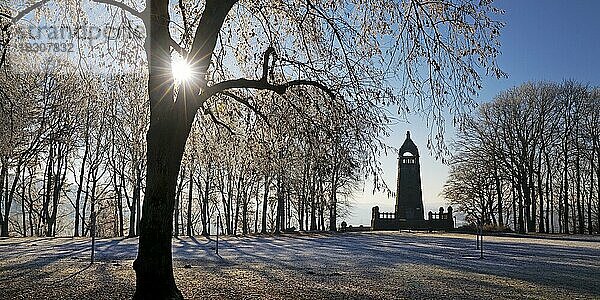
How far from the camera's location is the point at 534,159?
41.0 m

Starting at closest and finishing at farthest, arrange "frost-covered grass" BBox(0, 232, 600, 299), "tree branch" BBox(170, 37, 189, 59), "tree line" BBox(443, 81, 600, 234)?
"frost-covered grass" BBox(0, 232, 600, 299) → "tree branch" BBox(170, 37, 189, 59) → "tree line" BBox(443, 81, 600, 234)

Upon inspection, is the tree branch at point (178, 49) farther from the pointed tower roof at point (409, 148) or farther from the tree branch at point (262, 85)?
the pointed tower roof at point (409, 148)

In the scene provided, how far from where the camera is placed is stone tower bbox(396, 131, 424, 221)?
46.0 m

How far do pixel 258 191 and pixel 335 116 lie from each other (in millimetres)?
37014

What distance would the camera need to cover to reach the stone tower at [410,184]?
46031 millimetres

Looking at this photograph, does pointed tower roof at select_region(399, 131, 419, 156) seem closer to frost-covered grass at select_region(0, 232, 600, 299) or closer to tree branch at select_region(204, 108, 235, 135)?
frost-covered grass at select_region(0, 232, 600, 299)

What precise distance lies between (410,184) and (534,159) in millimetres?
9561

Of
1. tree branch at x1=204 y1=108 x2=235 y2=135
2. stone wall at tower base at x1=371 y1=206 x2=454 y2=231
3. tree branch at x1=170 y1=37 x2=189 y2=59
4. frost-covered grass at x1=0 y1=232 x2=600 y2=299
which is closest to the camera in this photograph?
frost-covered grass at x1=0 y1=232 x2=600 y2=299

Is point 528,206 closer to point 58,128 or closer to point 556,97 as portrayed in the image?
point 556,97

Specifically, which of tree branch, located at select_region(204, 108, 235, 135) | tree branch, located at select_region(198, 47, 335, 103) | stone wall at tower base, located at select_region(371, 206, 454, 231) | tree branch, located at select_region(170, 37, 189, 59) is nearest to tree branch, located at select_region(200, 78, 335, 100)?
tree branch, located at select_region(198, 47, 335, 103)

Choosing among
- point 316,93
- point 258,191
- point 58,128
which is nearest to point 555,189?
point 258,191

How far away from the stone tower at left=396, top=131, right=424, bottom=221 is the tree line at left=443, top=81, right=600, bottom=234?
10.9ft

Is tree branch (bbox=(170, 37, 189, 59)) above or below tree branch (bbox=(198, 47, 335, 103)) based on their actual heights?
above

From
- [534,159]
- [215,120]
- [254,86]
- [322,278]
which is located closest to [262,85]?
[254,86]
